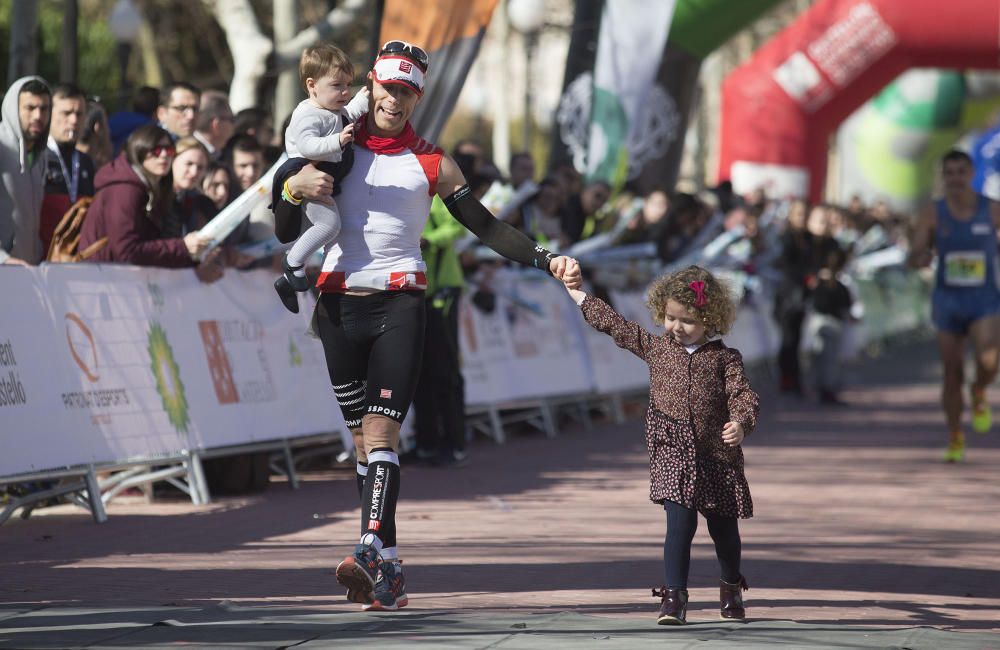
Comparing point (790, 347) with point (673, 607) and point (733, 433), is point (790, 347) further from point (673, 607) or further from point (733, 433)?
point (673, 607)

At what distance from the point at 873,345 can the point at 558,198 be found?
17904mm

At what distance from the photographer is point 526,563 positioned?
8398mm

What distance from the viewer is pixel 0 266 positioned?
9.20 meters

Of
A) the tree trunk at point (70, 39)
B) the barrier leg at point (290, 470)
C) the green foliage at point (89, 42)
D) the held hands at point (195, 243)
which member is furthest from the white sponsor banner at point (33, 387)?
the green foliage at point (89, 42)

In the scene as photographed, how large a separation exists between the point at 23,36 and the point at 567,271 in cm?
843

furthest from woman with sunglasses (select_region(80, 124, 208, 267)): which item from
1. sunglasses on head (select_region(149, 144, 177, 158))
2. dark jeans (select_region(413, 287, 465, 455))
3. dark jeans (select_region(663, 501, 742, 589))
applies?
dark jeans (select_region(663, 501, 742, 589))

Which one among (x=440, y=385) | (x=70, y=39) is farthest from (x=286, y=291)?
(x=70, y=39)

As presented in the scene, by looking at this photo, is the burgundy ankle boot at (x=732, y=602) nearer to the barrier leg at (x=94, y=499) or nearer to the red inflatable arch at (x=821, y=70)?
the barrier leg at (x=94, y=499)

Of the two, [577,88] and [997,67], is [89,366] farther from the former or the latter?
[997,67]

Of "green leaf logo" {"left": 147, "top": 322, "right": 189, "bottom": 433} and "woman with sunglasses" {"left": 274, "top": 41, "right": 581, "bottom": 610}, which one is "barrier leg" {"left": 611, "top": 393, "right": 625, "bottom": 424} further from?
"woman with sunglasses" {"left": 274, "top": 41, "right": 581, "bottom": 610}

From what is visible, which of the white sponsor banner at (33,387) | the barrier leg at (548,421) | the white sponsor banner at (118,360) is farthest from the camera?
the barrier leg at (548,421)

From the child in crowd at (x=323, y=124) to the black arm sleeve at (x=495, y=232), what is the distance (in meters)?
0.50

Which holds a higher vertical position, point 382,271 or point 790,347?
point 382,271

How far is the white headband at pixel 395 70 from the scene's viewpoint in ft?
23.4
